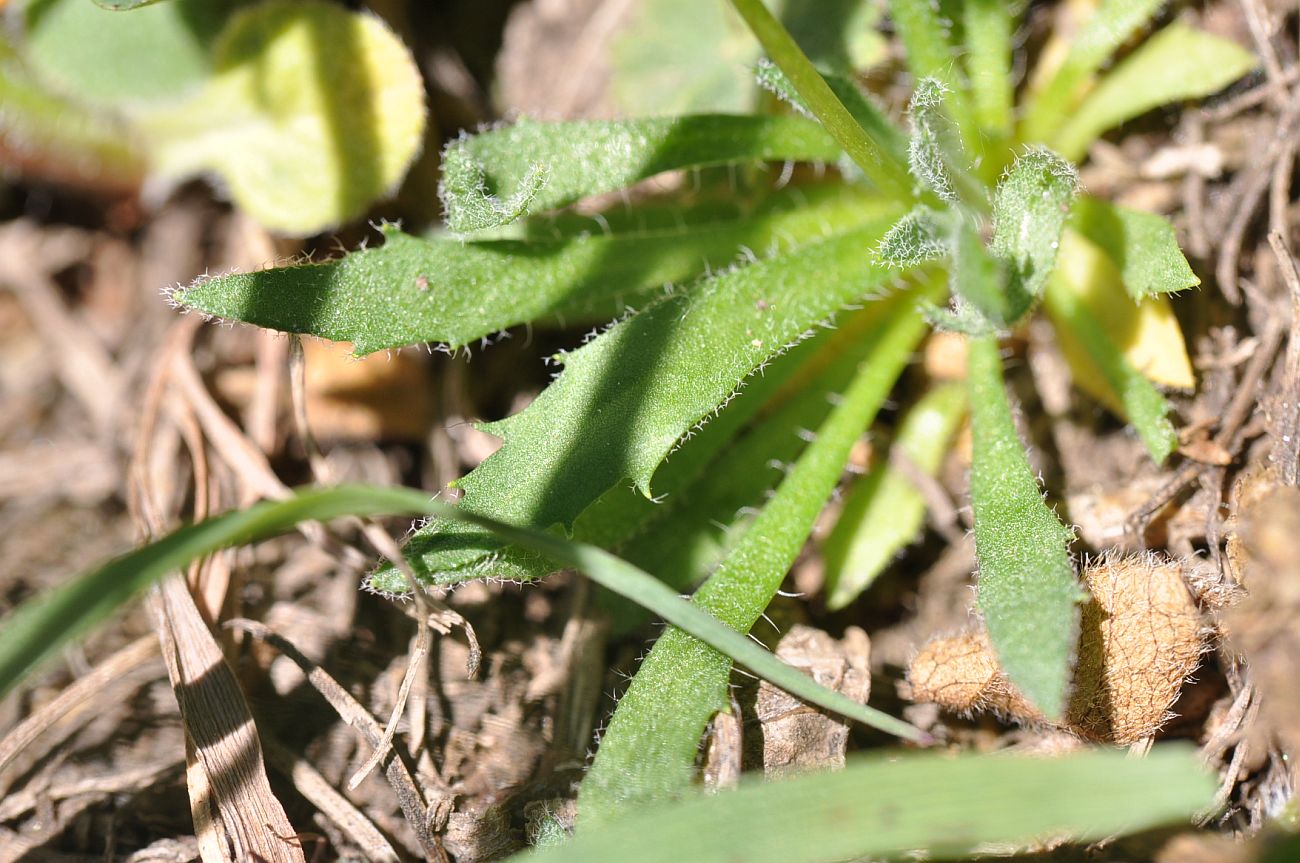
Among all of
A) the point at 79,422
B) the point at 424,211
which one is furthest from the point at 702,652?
the point at 79,422

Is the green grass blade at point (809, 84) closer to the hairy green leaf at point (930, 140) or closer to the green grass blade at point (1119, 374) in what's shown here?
the hairy green leaf at point (930, 140)

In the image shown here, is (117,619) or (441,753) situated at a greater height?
(117,619)

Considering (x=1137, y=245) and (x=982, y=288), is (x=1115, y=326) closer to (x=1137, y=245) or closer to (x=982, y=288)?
(x=1137, y=245)

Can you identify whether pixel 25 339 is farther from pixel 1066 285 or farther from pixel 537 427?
pixel 1066 285

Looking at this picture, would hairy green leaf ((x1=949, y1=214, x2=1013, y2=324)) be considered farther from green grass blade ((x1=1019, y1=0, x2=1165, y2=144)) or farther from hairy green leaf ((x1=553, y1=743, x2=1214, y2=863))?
hairy green leaf ((x1=553, y1=743, x2=1214, y2=863))

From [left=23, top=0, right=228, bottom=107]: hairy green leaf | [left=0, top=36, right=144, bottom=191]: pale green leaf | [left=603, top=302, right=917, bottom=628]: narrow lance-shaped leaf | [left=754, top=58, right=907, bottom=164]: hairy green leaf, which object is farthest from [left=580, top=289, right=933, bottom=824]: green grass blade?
[left=0, top=36, right=144, bottom=191]: pale green leaf

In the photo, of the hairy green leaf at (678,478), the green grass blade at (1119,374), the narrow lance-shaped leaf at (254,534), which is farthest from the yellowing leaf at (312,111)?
the green grass blade at (1119,374)
